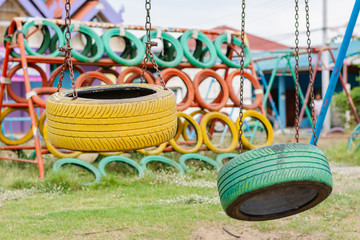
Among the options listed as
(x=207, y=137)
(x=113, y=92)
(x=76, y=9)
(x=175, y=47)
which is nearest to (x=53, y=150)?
(x=207, y=137)

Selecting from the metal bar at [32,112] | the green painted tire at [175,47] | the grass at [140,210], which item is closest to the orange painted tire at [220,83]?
the green painted tire at [175,47]

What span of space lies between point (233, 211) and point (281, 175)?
0.58 m

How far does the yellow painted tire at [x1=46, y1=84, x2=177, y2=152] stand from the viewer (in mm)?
3639

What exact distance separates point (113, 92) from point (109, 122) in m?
1.15

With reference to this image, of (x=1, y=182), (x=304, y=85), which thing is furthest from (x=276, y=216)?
(x=304, y=85)

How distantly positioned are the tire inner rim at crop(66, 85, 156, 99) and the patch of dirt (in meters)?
1.61

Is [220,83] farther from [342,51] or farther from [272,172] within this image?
[272,172]

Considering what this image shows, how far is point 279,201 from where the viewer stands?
403 centimetres

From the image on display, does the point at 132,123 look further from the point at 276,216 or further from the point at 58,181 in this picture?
the point at 58,181

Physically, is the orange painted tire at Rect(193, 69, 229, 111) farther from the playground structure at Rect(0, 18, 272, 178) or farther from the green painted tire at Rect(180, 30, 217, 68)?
the green painted tire at Rect(180, 30, 217, 68)

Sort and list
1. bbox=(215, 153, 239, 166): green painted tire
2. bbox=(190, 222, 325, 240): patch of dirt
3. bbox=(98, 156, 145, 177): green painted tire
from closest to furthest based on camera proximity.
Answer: bbox=(190, 222, 325, 240): patch of dirt
bbox=(98, 156, 145, 177): green painted tire
bbox=(215, 153, 239, 166): green painted tire

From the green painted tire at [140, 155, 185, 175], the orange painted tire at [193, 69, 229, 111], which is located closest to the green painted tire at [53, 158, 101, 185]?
the green painted tire at [140, 155, 185, 175]

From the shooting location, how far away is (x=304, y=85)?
23.1m

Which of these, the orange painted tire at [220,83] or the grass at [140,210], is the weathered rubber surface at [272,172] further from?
the orange painted tire at [220,83]
